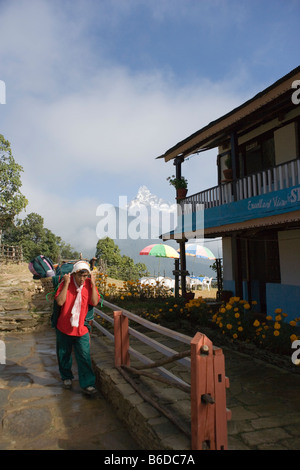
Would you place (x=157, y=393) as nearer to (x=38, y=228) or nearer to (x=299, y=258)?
(x=299, y=258)

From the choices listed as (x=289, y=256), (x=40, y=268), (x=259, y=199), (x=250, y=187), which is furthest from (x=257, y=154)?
(x=40, y=268)

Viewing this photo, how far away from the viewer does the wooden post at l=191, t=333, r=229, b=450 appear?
2.54 metres

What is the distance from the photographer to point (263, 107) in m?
7.98

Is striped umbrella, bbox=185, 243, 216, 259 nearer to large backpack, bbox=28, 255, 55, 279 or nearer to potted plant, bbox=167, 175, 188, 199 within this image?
potted plant, bbox=167, 175, 188, 199

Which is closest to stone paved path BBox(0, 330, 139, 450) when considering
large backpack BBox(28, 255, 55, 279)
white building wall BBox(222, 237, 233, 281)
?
large backpack BBox(28, 255, 55, 279)

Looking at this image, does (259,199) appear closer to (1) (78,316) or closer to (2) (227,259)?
(2) (227,259)

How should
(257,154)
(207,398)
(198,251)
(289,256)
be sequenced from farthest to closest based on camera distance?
(198,251) → (257,154) → (289,256) → (207,398)

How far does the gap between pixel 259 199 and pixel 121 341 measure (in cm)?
487

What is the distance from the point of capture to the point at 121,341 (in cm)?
468

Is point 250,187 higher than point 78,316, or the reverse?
point 250,187

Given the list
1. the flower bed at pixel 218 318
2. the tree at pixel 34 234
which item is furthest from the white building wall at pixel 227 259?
the tree at pixel 34 234

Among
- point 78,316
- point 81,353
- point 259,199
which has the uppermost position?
point 259,199

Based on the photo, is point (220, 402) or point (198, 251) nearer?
point (220, 402)
